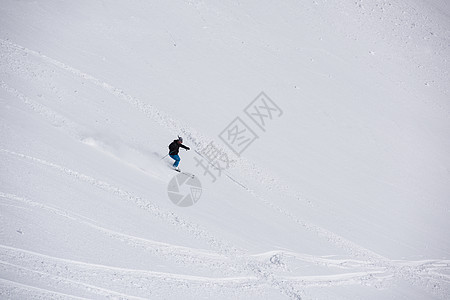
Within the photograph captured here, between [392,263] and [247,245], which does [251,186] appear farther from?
[392,263]

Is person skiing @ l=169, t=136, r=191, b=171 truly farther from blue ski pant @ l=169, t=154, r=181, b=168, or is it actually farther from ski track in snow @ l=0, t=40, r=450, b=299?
ski track in snow @ l=0, t=40, r=450, b=299

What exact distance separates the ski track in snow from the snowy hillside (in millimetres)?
63

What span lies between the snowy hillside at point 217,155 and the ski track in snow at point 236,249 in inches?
2.5

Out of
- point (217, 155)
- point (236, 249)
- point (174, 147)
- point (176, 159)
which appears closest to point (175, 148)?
point (174, 147)

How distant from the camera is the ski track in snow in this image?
10953 mm

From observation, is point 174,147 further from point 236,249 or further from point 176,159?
point 236,249

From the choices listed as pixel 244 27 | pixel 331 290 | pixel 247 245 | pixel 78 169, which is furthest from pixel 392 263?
pixel 244 27

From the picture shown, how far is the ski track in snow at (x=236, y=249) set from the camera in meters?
11.0

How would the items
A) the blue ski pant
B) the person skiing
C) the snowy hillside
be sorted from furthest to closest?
the blue ski pant
the person skiing
the snowy hillside

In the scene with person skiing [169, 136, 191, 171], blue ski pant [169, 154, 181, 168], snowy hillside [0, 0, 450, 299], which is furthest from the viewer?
blue ski pant [169, 154, 181, 168]

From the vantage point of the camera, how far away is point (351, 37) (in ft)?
83.8

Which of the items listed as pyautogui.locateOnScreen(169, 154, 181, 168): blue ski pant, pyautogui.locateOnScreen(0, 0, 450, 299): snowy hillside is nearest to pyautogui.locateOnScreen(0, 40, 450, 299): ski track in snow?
pyautogui.locateOnScreen(0, 0, 450, 299): snowy hillside

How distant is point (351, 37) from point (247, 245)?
61.4 feet

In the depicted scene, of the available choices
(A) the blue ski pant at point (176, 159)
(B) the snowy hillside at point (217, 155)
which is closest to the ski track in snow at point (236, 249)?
(B) the snowy hillside at point (217, 155)
